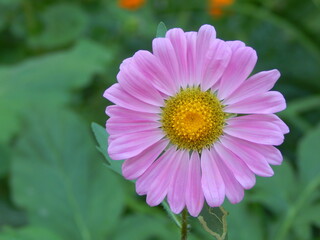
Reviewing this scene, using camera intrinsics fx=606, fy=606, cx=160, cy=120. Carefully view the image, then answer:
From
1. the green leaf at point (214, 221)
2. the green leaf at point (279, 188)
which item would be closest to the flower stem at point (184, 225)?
the green leaf at point (214, 221)

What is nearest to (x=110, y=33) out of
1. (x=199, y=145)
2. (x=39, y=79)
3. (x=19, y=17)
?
(x=19, y=17)

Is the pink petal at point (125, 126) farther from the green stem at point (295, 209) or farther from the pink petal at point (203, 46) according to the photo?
the green stem at point (295, 209)

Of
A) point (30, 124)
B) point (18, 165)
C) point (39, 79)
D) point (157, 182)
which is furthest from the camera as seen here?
point (39, 79)

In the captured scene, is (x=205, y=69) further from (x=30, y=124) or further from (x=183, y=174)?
(x=30, y=124)

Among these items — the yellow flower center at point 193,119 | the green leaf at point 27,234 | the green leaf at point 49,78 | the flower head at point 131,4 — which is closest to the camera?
the yellow flower center at point 193,119

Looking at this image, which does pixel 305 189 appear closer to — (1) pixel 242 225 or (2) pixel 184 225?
(1) pixel 242 225

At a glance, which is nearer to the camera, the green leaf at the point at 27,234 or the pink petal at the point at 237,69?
the pink petal at the point at 237,69
